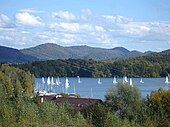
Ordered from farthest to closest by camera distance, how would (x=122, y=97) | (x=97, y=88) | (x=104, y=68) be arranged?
(x=104, y=68)
(x=97, y=88)
(x=122, y=97)

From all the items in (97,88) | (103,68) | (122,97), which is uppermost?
(103,68)

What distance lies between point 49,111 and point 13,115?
2053 mm

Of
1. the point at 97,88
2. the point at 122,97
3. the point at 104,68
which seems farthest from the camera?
the point at 104,68

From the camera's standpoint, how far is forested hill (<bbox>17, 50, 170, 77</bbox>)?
5103 inches

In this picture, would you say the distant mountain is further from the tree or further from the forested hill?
the tree

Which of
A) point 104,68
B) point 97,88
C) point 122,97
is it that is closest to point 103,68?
point 104,68

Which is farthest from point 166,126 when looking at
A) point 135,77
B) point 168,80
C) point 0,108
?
point 135,77

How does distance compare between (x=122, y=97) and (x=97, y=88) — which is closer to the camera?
(x=122, y=97)

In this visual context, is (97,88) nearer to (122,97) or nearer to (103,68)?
(103,68)

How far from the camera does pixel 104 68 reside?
137 meters

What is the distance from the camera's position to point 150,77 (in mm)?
129750

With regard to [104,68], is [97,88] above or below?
below

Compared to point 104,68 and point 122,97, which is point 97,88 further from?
point 122,97

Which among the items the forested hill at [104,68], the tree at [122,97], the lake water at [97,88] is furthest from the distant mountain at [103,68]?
the tree at [122,97]
